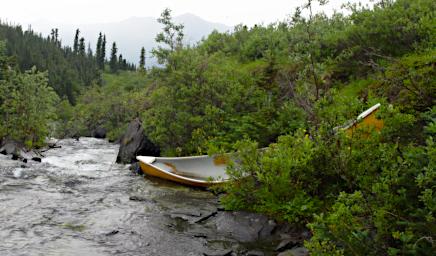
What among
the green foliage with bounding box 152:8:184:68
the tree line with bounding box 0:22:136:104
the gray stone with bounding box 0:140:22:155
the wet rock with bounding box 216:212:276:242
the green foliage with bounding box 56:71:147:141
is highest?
the tree line with bounding box 0:22:136:104

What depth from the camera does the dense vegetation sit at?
541 cm

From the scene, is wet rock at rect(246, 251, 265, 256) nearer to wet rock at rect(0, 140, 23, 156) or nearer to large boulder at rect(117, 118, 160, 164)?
large boulder at rect(117, 118, 160, 164)

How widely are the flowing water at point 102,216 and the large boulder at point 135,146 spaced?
4.44 metres

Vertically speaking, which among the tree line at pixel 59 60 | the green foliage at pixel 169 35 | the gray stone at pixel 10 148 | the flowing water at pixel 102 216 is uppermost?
the tree line at pixel 59 60

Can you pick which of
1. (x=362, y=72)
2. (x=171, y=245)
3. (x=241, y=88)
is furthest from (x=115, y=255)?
(x=362, y=72)

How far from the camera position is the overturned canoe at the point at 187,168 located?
47.5ft

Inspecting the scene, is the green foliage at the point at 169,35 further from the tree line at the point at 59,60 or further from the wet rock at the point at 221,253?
the tree line at the point at 59,60

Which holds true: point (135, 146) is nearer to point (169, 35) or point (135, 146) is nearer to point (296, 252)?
point (169, 35)

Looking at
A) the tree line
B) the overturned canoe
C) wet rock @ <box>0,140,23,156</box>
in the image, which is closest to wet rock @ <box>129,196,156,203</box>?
the overturned canoe

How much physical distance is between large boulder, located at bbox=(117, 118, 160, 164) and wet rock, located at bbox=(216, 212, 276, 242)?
12.1m

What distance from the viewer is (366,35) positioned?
15.2 metres

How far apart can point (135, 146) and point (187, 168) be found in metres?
7.08

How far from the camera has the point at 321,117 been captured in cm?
845

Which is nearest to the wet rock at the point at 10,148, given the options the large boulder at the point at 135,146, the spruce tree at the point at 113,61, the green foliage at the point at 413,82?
the large boulder at the point at 135,146
